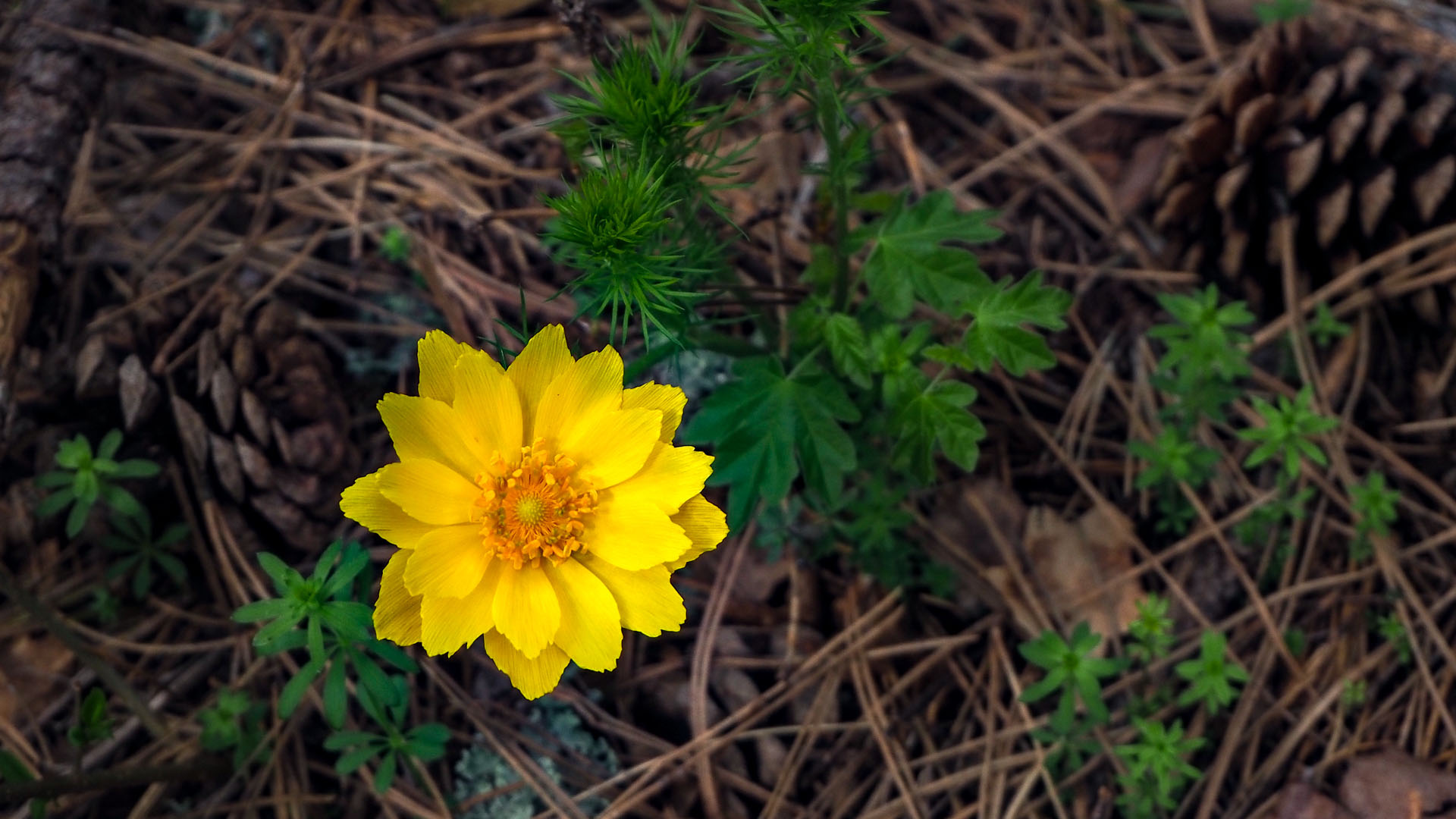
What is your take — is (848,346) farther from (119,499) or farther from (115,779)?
(115,779)

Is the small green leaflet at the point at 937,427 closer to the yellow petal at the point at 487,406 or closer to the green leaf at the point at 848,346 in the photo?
the green leaf at the point at 848,346

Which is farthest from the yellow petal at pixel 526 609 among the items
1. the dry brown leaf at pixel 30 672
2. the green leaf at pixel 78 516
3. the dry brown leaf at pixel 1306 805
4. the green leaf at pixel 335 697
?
the dry brown leaf at pixel 1306 805

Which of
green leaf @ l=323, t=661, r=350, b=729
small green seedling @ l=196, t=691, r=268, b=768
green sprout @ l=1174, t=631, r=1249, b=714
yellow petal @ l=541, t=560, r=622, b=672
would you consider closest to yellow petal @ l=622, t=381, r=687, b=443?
yellow petal @ l=541, t=560, r=622, b=672

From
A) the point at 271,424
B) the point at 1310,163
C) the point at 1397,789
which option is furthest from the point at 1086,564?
the point at 271,424

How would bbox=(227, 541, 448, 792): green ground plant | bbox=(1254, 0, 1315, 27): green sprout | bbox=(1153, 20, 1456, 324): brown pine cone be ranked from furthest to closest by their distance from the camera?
bbox=(1254, 0, 1315, 27): green sprout → bbox=(1153, 20, 1456, 324): brown pine cone → bbox=(227, 541, 448, 792): green ground plant

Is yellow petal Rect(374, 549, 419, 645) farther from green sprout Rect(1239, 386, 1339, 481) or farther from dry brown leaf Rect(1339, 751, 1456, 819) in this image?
dry brown leaf Rect(1339, 751, 1456, 819)

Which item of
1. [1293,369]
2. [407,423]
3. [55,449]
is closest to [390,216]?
[55,449]

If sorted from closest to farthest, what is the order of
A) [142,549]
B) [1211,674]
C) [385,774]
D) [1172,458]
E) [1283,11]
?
[385,774] < [1211,674] < [142,549] < [1172,458] < [1283,11]
